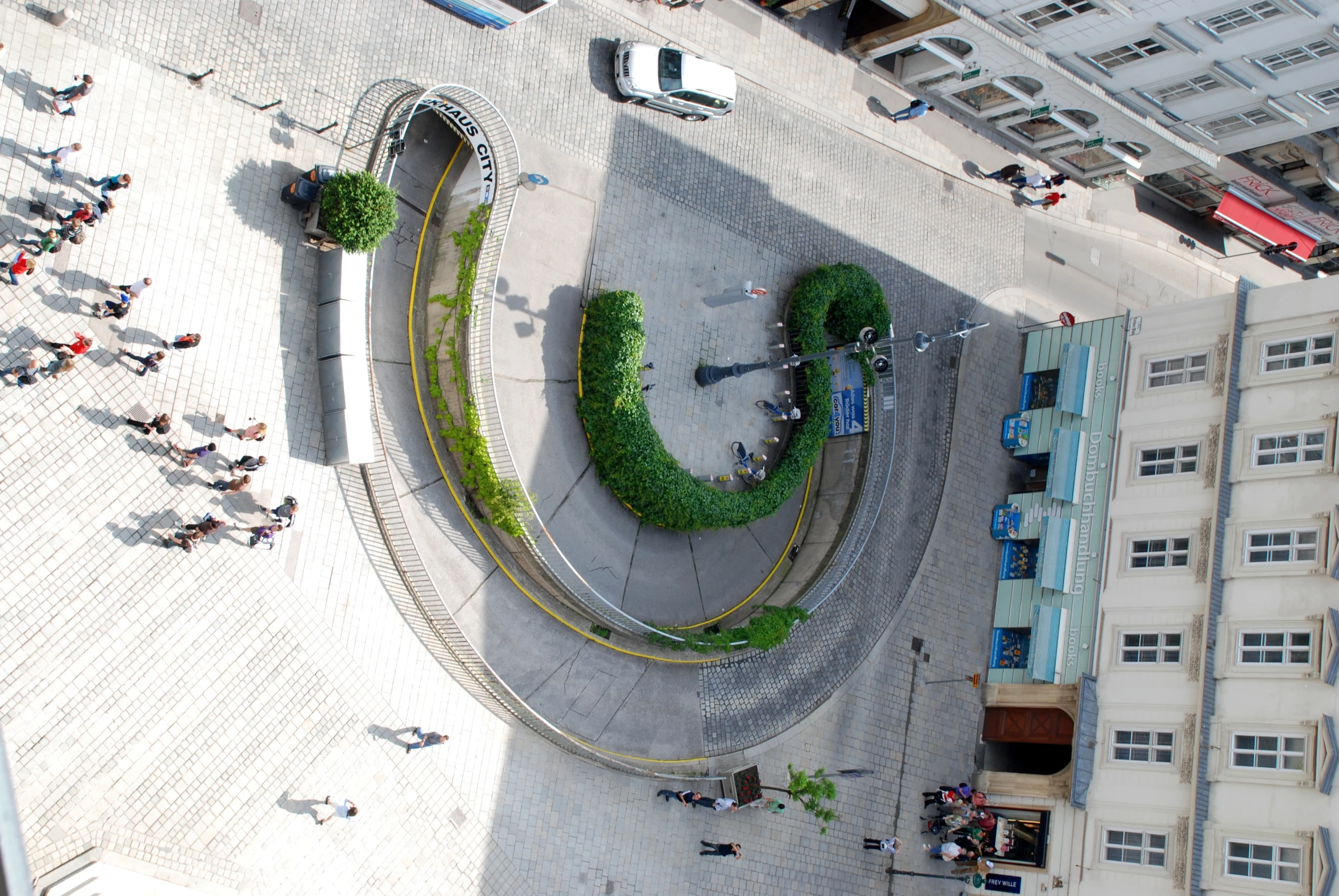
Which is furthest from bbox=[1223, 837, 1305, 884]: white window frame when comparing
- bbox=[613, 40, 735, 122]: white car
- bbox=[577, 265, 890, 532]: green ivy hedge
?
bbox=[613, 40, 735, 122]: white car

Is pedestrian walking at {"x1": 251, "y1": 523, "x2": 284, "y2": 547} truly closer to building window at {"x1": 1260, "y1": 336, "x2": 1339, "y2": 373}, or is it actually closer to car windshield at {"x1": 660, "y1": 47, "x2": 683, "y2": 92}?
car windshield at {"x1": 660, "y1": 47, "x2": 683, "y2": 92}

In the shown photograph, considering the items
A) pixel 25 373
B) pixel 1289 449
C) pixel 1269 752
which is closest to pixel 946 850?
pixel 1269 752

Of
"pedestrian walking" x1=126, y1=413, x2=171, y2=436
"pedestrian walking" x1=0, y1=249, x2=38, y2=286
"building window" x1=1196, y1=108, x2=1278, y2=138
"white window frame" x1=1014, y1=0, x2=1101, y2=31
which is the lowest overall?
"pedestrian walking" x1=126, y1=413, x2=171, y2=436

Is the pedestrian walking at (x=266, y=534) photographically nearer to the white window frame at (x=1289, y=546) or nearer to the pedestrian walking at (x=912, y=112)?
the pedestrian walking at (x=912, y=112)

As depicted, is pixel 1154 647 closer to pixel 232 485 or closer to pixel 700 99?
pixel 700 99

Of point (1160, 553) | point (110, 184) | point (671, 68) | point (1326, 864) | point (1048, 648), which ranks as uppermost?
point (671, 68)

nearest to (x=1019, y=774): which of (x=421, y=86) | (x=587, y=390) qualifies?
(x=587, y=390)
